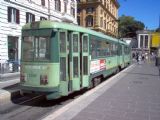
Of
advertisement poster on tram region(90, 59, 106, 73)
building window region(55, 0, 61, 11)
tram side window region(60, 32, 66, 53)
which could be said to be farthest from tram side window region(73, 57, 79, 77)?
building window region(55, 0, 61, 11)

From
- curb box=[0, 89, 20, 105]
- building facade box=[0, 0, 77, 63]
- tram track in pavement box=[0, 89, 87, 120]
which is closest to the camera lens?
tram track in pavement box=[0, 89, 87, 120]

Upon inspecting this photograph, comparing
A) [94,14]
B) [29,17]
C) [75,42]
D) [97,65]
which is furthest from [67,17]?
[94,14]

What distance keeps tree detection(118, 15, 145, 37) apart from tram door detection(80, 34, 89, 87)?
105 m

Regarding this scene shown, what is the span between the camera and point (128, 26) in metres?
121

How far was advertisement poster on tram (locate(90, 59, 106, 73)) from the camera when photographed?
14.8m

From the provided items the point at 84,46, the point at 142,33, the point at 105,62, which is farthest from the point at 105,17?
the point at 84,46

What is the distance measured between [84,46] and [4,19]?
16686mm

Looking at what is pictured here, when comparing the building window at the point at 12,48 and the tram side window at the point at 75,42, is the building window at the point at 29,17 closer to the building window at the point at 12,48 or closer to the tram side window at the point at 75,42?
the building window at the point at 12,48

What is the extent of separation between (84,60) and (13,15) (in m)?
18.5

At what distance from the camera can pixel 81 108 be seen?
31.0 feet

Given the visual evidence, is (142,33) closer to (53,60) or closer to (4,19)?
(4,19)

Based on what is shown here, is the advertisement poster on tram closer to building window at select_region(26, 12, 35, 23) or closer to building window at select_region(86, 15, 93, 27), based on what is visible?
building window at select_region(26, 12, 35, 23)

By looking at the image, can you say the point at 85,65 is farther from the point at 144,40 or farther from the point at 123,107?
the point at 144,40

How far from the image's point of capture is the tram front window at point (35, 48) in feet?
35.9
